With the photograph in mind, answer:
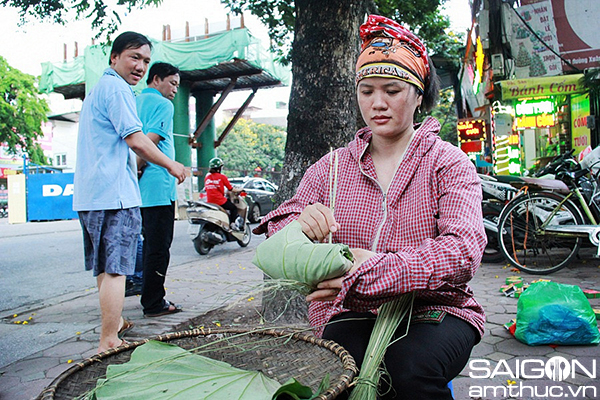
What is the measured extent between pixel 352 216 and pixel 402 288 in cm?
44

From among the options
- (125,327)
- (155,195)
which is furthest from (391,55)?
(125,327)

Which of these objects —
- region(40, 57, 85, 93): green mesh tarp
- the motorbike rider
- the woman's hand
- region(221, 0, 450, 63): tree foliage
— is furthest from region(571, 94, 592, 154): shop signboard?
region(40, 57, 85, 93): green mesh tarp

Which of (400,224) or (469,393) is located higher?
(400,224)

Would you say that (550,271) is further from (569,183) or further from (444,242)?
(444,242)

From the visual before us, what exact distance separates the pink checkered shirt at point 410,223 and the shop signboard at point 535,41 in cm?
987

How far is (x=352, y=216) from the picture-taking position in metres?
1.61

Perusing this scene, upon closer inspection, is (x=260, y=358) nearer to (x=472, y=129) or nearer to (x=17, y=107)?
(x=472, y=129)

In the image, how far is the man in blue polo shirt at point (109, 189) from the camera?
8.79ft

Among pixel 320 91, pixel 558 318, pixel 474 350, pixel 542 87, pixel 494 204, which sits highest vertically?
pixel 542 87

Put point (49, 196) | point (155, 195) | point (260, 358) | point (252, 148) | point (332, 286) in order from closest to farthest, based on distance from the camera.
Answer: point (332, 286)
point (260, 358)
point (155, 195)
point (49, 196)
point (252, 148)

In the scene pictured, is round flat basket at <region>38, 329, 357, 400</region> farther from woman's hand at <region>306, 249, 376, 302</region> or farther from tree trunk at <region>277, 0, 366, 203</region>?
tree trunk at <region>277, 0, 366, 203</region>

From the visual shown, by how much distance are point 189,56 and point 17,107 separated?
38.4 feet

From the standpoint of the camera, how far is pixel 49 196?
16719 mm

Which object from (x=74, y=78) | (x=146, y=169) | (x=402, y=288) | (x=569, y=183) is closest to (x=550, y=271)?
(x=569, y=183)
